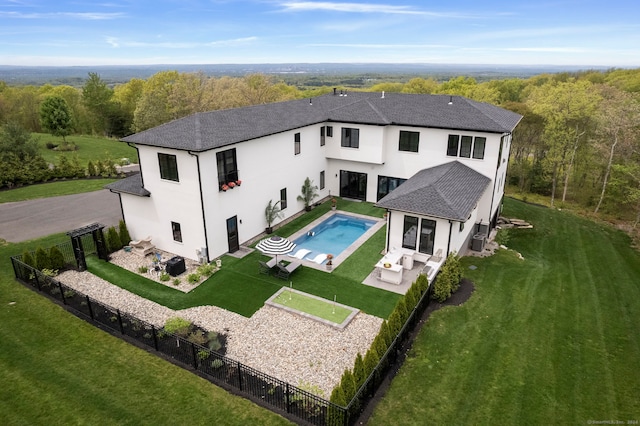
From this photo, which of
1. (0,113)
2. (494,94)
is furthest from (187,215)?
(0,113)

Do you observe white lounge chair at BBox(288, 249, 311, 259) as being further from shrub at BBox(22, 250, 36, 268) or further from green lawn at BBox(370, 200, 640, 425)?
shrub at BBox(22, 250, 36, 268)

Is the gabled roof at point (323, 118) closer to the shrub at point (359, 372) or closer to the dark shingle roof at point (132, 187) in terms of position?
the dark shingle roof at point (132, 187)

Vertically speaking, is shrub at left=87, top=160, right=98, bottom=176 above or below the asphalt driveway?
above

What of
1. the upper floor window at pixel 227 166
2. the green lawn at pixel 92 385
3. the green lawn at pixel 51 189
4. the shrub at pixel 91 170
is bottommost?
the green lawn at pixel 92 385

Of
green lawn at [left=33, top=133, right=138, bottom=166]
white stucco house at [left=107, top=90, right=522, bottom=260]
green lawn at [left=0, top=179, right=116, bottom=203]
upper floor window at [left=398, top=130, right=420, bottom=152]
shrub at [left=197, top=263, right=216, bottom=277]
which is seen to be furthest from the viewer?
green lawn at [left=33, top=133, right=138, bottom=166]

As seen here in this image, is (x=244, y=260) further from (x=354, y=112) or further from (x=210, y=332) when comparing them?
(x=354, y=112)

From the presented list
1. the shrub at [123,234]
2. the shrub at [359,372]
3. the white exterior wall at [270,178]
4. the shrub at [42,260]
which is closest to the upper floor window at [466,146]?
the white exterior wall at [270,178]

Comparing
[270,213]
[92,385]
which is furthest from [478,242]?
[92,385]

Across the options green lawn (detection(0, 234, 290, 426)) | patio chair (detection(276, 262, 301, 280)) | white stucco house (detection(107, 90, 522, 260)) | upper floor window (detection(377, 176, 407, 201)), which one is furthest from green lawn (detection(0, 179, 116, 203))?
upper floor window (detection(377, 176, 407, 201))
